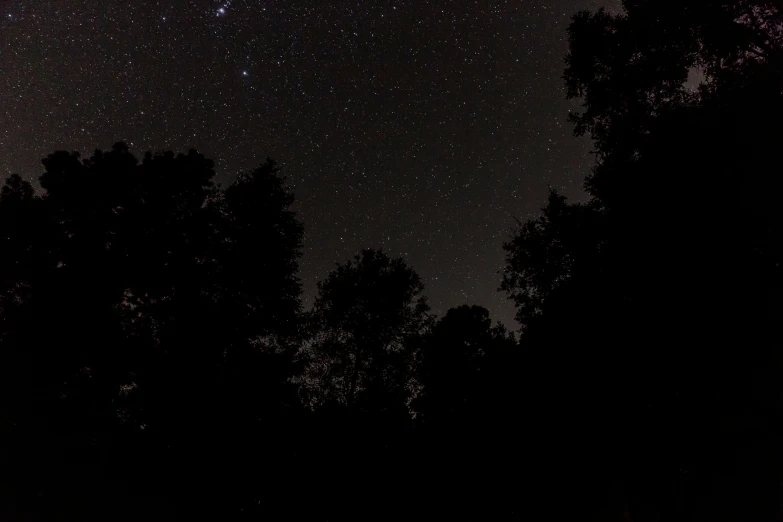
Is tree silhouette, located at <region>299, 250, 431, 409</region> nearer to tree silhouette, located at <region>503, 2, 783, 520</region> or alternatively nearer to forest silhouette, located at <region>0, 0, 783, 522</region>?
forest silhouette, located at <region>0, 0, 783, 522</region>

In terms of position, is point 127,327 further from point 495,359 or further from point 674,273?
point 674,273

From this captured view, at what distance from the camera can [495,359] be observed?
62.0ft

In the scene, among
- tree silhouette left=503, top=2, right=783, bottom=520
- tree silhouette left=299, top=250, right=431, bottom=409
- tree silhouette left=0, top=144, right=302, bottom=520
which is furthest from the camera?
tree silhouette left=299, top=250, right=431, bottom=409

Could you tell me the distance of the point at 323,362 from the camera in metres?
21.8

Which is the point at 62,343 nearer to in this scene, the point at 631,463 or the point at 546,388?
the point at 546,388

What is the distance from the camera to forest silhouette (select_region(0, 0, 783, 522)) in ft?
28.6

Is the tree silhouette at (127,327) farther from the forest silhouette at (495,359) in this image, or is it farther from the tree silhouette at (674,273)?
the tree silhouette at (674,273)

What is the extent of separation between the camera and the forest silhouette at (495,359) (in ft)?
28.6

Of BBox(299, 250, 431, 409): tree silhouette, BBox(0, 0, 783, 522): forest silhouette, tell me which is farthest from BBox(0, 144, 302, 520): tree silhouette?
BBox(299, 250, 431, 409): tree silhouette

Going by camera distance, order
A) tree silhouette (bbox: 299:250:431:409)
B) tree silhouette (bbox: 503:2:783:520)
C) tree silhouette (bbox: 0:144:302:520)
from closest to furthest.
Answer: tree silhouette (bbox: 503:2:783:520)
tree silhouette (bbox: 0:144:302:520)
tree silhouette (bbox: 299:250:431:409)

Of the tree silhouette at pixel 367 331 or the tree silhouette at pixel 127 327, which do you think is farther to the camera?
the tree silhouette at pixel 367 331

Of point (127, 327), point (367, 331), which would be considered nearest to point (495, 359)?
point (367, 331)

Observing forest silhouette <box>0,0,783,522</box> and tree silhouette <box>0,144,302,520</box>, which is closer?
forest silhouette <box>0,0,783,522</box>

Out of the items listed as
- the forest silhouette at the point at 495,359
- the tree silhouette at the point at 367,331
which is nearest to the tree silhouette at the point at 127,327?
the forest silhouette at the point at 495,359
